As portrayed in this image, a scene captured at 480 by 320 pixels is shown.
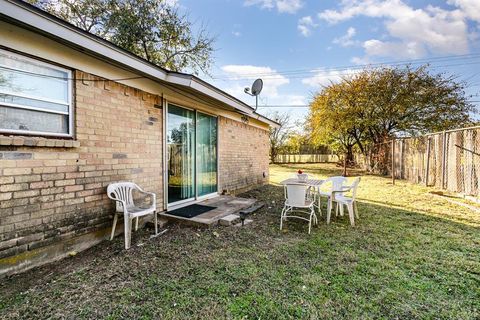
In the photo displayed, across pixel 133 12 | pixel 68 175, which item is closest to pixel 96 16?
pixel 133 12

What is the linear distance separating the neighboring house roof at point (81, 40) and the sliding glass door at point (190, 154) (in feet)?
3.11

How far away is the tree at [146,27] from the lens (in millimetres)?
9484

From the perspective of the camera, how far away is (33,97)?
112 inches

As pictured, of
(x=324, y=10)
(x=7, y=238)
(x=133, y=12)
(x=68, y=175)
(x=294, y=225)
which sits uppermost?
(x=133, y=12)

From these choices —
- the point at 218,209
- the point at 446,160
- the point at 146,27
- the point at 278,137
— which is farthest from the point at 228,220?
the point at 278,137

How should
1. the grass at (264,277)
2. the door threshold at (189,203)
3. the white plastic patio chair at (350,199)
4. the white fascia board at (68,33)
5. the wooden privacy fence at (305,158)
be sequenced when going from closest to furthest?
the grass at (264,277), the white fascia board at (68,33), the white plastic patio chair at (350,199), the door threshold at (189,203), the wooden privacy fence at (305,158)

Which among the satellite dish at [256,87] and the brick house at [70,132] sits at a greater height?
the satellite dish at [256,87]

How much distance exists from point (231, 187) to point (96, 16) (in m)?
9.34

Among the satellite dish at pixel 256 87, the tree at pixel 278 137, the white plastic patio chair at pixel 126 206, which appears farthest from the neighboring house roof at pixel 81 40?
the tree at pixel 278 137

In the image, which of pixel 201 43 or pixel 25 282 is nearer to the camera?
pixel 25 282

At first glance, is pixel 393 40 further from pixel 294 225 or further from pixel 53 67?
pixel 53 67

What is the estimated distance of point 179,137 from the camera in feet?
17.6

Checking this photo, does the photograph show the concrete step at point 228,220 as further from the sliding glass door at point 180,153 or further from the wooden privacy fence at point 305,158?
the wooden privacy fence at point 305,158

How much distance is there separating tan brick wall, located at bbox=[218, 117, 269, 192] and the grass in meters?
3.18
